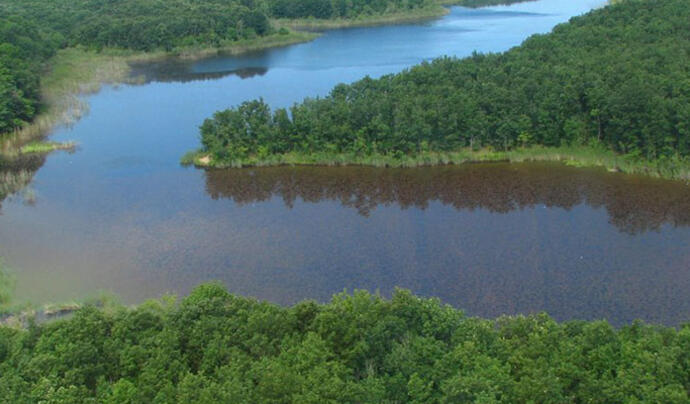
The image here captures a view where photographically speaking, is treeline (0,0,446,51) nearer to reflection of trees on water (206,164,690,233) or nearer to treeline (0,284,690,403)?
reflection of trees on water (206,164,690,233)

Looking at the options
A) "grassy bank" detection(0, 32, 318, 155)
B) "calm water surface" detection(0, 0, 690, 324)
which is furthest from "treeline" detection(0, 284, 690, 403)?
"grassy bank" detection(0, 32, 318, 155)

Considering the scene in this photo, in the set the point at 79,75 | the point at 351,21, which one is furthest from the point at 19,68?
the point at 351,21

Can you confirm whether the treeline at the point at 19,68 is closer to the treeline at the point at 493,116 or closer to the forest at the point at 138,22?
the forest at the point at 138,22

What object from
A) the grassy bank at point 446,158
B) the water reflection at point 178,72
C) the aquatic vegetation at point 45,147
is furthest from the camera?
the water reflection at point 178,72

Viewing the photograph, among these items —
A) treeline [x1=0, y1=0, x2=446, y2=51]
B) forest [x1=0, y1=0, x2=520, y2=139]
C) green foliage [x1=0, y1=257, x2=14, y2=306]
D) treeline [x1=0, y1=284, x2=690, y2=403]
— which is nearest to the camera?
treeline [x1=0, y1=284, x2=690, y2=403]

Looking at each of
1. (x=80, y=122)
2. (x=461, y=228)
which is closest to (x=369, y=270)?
(x=461, y=228)

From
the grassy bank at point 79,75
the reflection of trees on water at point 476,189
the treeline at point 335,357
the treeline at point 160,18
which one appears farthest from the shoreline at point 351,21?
the treeline at point 335,357

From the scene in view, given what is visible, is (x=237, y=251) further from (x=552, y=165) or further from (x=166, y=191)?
(x=552, y=165)
